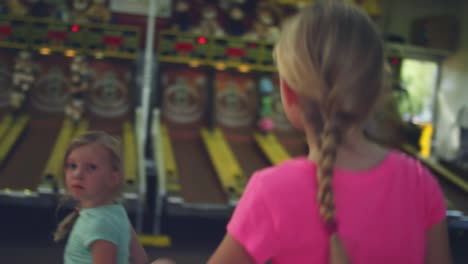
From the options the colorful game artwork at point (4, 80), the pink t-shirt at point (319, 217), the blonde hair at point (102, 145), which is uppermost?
the pink t-shirt at point (319, 217)

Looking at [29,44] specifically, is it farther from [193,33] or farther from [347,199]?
[347,199]

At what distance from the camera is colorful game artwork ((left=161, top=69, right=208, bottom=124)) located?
20.2 ft

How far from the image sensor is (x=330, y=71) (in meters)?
0.91

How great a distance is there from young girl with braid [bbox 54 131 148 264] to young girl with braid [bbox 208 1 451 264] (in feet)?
1.88

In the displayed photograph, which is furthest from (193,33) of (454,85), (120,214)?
(120,214)

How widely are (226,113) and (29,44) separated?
1.97 meters

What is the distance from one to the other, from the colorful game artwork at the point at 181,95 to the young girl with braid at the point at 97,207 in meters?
4.56

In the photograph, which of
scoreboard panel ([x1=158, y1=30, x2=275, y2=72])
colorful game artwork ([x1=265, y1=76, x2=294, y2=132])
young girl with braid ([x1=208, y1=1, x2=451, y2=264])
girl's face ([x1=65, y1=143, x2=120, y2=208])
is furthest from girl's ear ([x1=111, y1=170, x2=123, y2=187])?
colorful game artwork ([x1=265, y1=76, x2=294, y2=132])

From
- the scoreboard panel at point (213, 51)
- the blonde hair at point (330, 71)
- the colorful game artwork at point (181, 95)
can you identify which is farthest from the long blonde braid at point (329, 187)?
the colorful game artwork at point (181, 95)

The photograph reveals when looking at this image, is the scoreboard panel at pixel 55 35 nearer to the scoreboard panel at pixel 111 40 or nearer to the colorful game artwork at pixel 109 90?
the scoreboard panel at pixel 111 40

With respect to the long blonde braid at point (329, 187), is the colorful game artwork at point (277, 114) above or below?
below

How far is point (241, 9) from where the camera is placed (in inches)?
255

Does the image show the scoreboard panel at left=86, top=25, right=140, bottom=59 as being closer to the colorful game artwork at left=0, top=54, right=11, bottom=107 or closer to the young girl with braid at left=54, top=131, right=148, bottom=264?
the colorful game artwork at left=0, top=54, right=11, bottom=107

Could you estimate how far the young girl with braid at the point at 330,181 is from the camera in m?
0.90
